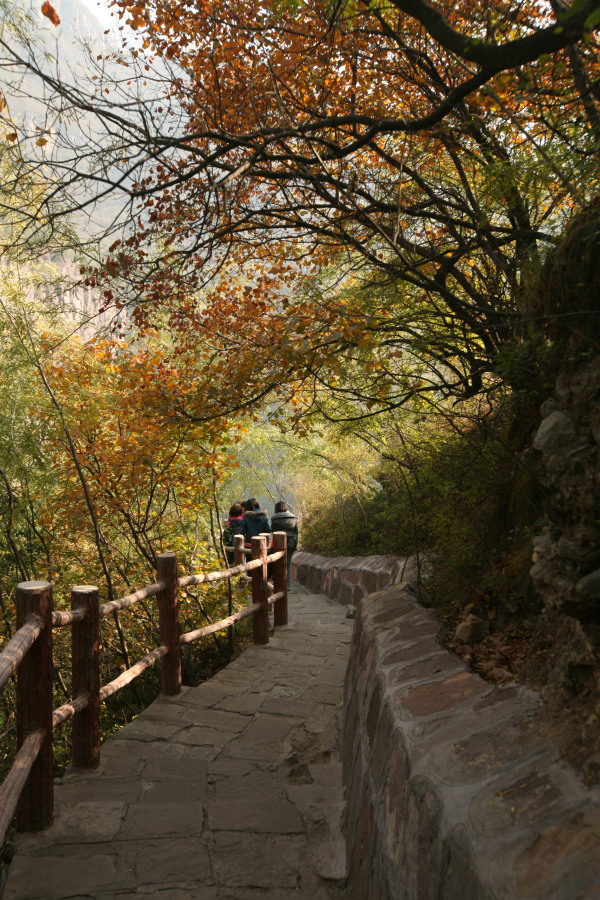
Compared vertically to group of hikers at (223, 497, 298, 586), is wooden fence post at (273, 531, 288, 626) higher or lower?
lower

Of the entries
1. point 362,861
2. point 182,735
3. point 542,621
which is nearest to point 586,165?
point 542,621

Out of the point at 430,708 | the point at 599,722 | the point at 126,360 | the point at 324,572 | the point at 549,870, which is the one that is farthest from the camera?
the point at 324,572

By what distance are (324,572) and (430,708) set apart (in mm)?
10421

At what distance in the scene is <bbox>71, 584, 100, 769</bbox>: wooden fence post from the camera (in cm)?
371

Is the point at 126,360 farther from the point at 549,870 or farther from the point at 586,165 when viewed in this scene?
the point at 549,870

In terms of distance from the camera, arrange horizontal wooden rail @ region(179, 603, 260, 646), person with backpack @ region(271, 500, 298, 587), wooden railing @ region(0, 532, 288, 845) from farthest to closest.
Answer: person with backpack @ region(271, 500, 298, 587)
horizontal wooden rail @ region(179, 603, 260, 646)
wooden railing @ region(0, 532, 288, 845)

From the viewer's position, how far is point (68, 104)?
12.2ft

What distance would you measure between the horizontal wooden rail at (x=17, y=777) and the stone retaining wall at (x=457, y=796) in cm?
140

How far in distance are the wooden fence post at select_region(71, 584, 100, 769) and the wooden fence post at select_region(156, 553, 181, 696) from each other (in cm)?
123

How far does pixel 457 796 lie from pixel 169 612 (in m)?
3.44

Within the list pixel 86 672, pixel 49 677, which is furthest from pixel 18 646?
pixel 86 672

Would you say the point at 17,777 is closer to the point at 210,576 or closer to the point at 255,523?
the point at 210,576

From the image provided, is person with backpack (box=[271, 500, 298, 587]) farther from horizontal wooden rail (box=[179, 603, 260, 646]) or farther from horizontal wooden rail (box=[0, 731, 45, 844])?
horizontal wooden rail (box=[0, 731, 45, 844])

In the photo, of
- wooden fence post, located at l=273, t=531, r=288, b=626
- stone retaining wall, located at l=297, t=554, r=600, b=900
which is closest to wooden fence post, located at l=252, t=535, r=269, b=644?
wooden fence post, located at l=273, t=531, r=288, b=626
